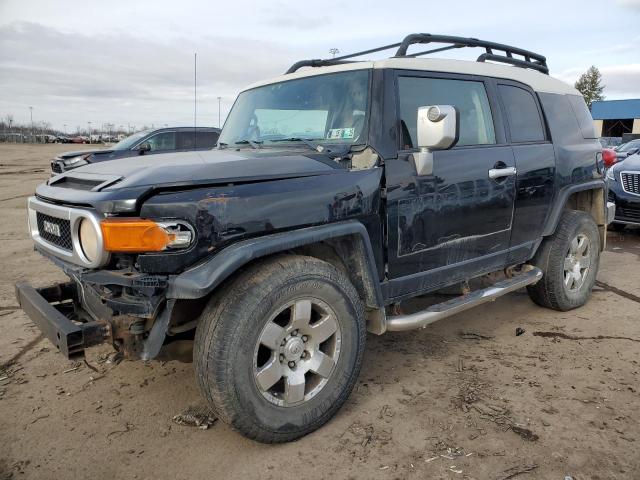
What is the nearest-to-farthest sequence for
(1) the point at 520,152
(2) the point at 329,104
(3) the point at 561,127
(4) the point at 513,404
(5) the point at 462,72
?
(4) the point at 513,404
(2) the point at 329,104
(5) the point at 462,72
(1) the point at 520,152
(3) the point at 561,127

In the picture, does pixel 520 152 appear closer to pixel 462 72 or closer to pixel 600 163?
pixel 462 72

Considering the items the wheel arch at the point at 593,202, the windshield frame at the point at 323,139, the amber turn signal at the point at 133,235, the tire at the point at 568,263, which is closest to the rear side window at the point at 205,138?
the windshield frame at the point at 323,139

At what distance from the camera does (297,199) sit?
264 centimetres

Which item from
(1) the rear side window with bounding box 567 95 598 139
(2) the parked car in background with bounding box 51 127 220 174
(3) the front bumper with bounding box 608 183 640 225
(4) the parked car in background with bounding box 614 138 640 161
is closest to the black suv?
(1) the rear side window with bounding box 567 95 598 139

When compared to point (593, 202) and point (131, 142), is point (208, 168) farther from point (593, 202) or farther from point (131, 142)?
point (131, 142)

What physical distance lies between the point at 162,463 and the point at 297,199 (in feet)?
4.91

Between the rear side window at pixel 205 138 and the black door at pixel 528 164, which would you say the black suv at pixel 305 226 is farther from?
the rear side window at pixel 205 138

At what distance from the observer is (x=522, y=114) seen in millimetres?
4078

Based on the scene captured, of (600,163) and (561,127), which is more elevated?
(561,127)

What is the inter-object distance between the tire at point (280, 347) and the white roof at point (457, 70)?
1344 millimetres

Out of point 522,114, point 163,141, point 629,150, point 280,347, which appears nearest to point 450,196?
point 522,114

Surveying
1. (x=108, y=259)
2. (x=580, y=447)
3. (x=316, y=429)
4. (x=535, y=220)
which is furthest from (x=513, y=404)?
(x=108, y=259)

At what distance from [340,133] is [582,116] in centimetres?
286

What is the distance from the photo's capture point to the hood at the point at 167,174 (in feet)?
7.78
